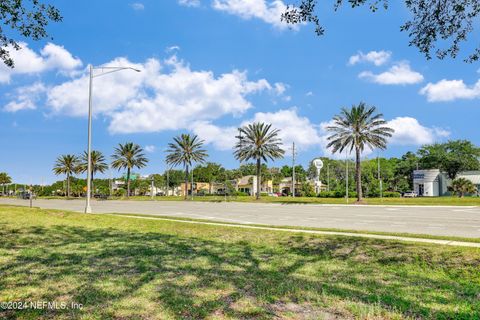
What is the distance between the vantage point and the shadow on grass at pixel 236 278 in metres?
4.66

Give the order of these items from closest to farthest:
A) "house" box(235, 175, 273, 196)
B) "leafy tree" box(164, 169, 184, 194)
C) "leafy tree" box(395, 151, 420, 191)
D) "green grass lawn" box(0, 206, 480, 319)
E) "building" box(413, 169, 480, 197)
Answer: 1. "green grass lawn" box(0, 206, 480, 319)
2. "building" box(413, 169, 480, 197)
3. "leafy tree" box(395, 151, 420, 191)
4. "house" box(235, 175, 273, 196)
5. "leafy tree" box(164, 169, 184, 194)

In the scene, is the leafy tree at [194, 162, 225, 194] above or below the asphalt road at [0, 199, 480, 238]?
above

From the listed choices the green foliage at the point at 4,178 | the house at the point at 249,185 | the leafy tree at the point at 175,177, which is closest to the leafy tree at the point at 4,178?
the green foliage at the point at 4,178

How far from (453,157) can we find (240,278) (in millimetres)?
82314

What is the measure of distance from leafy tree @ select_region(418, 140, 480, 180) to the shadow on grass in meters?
77.0

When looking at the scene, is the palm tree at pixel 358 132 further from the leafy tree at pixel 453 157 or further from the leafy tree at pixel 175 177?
the leafy tree at pixel 175 177

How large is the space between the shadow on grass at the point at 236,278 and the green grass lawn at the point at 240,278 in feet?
0.05

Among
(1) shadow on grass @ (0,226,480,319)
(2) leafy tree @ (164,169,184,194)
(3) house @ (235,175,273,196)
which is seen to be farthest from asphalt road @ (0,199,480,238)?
(2) leafy tree @ (164,169,184,194)

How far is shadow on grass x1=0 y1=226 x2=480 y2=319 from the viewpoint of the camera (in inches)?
183

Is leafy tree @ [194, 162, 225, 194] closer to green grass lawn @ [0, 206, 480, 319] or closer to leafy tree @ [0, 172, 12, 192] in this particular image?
leafy tree @ [0, 172, 12, 192]

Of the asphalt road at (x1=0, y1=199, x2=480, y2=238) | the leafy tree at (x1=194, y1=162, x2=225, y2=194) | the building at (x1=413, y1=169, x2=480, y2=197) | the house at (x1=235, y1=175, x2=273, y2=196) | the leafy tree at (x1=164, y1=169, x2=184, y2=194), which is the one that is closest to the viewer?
the asphalt road at (x1=0, y1=199, x2=480, y2=238)

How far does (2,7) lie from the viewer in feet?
31.3

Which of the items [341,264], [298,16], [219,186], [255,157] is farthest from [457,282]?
[219,186]

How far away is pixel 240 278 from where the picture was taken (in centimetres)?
625
